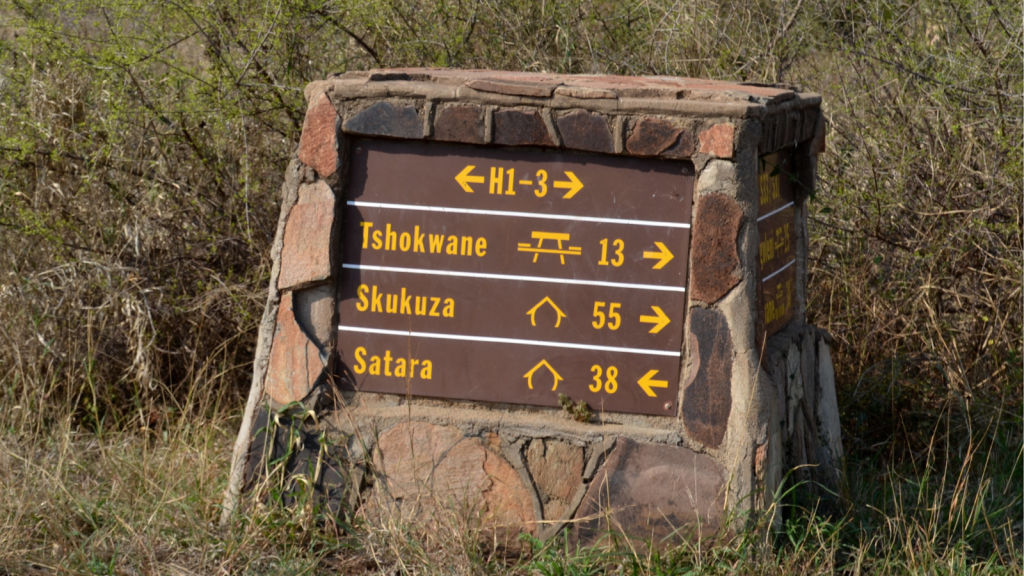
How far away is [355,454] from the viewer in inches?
108

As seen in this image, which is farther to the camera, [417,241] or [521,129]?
[417,241]

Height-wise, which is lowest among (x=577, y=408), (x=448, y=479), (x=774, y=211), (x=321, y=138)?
(x=448, y=479)

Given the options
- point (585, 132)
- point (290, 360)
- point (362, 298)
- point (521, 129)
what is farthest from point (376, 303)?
point (585, 132)

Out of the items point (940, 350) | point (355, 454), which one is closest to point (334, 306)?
point (355, 454)

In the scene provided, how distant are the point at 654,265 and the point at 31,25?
115 inches

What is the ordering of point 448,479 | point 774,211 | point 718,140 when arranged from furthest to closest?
1. point 774,211
2. point 448,479
3. point 718,140

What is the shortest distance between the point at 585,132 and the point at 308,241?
864mm

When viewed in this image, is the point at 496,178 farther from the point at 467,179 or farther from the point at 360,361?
the point at 360,361

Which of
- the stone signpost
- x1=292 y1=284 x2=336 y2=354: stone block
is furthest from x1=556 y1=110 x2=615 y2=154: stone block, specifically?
x1=292 y1=284 x2=336 y2=354: stone block

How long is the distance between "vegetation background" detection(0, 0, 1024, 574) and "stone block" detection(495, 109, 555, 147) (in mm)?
1691

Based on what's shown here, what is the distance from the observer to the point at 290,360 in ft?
8.91

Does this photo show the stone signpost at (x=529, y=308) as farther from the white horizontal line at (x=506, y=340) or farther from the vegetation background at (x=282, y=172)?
the vegetation background at (x=282, y=172)

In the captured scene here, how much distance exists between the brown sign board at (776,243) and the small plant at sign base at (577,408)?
0.56m

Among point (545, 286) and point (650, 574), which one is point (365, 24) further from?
point (650, 574)
